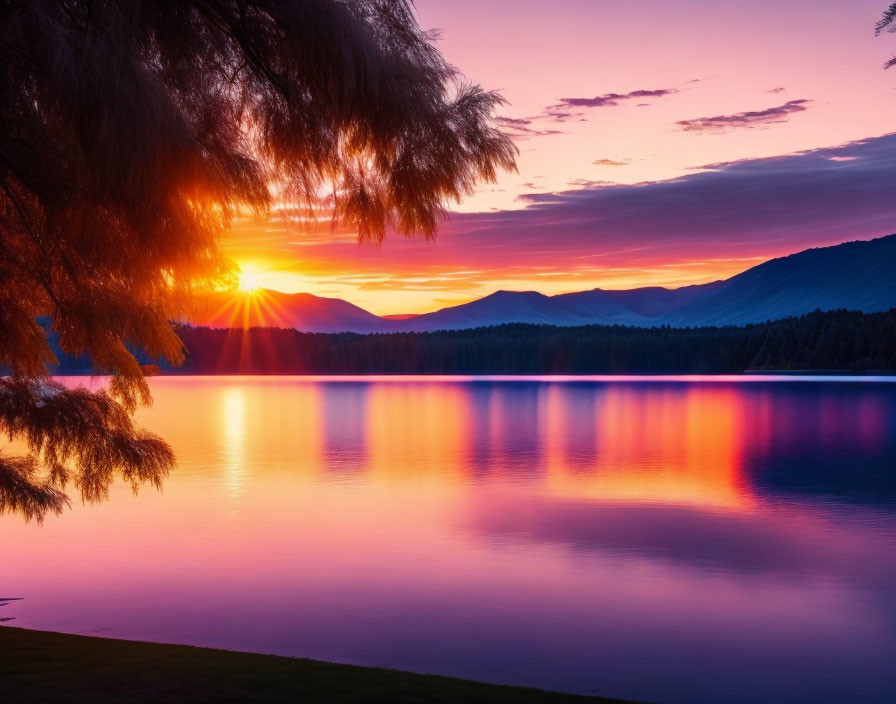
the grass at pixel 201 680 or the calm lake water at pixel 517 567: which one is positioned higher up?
the grass at pixel 201 680

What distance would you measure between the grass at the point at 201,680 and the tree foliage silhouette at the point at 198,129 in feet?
12.0

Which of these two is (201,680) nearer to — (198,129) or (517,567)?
(198,129)

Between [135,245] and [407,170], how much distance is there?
316 cm

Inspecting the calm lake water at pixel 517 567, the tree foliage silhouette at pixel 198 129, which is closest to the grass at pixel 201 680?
the calm lake water at pixel 517 567

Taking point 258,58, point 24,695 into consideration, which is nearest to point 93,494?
point 24,695

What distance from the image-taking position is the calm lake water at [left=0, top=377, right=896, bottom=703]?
13469 mm

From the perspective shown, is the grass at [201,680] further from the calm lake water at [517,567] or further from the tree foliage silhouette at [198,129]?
the tree foliage silhouette at [198,129]

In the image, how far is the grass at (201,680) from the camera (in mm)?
8758

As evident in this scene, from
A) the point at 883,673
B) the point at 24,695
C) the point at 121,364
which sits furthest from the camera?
the point at 883,673

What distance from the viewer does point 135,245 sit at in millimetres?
9344

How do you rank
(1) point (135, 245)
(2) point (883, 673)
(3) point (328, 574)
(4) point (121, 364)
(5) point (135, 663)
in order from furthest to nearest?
(3) point (328, 574) < (2) point (883, 673) < (4) point (121, 364) < (5) point (135, 663) < (1) point (135, 245)

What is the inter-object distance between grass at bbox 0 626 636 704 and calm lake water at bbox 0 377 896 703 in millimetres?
2790

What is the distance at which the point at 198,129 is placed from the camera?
27.6ft

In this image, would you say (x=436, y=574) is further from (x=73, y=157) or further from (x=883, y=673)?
(x=73, y=157)
